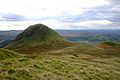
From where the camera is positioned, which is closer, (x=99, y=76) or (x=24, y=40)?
(x=99, y=76)

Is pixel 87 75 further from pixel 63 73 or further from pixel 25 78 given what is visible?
pixel 25 78

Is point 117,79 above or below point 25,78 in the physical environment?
below

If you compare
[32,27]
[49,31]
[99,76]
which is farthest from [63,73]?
[32,27]

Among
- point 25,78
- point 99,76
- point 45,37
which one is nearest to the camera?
point 25,78

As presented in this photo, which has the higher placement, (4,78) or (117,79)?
(4,78)

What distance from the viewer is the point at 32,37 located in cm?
17538

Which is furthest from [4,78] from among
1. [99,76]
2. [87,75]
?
[99,76]

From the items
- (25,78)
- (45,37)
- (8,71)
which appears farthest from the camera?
(45,37)

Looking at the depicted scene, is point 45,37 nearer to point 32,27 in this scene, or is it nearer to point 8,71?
point 32,27

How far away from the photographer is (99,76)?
3056cm

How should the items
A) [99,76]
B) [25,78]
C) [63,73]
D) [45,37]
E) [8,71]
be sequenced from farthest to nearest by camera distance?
[45,37] → [99,76] → [63,73] → [8,71] → [25,78]

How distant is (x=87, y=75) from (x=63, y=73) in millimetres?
3357

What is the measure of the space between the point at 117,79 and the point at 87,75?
5.12 metres

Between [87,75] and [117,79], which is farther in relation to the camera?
[117,79]
